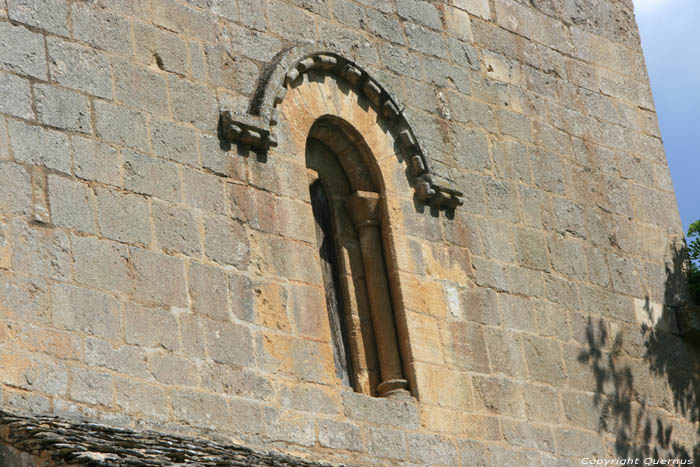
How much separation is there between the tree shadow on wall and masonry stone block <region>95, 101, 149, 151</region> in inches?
144

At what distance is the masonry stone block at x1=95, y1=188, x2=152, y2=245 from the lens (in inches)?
281

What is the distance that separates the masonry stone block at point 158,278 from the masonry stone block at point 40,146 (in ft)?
2.01


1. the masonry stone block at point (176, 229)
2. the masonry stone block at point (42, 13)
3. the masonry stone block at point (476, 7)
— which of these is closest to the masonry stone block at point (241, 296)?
the masonry stone block at point (176, 229)

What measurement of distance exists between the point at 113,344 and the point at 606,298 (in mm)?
4309

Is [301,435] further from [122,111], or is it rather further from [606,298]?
[606,298]

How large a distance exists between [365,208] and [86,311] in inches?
96.1

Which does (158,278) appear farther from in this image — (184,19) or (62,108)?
(184,19)

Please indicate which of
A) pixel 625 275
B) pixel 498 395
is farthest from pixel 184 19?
pixel 625 275

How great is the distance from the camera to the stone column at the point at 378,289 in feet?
27.5

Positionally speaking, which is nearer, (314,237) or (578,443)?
(314,237)

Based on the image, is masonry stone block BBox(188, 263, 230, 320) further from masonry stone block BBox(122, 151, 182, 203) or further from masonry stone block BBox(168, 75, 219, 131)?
masonry stone block BBox(168, 75, 219, 131)

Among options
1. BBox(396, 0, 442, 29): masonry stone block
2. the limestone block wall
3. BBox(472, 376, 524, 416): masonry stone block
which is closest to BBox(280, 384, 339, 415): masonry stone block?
the limestone block wall

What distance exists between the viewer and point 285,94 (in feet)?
27.6

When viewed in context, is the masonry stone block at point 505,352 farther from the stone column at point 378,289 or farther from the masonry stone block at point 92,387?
the masonry stone block at point 92,387
